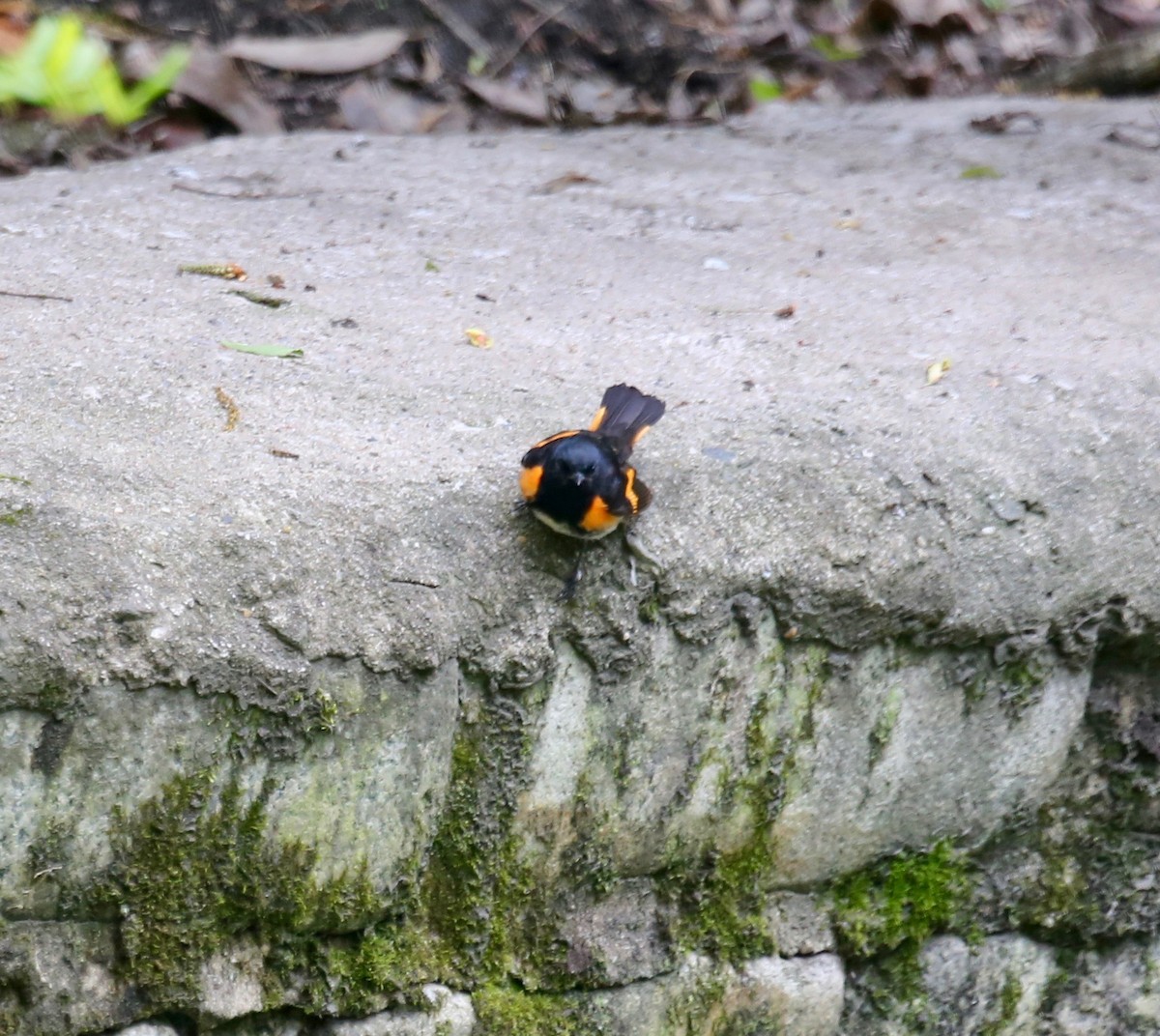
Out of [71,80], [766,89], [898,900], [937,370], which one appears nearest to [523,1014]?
[898,900]

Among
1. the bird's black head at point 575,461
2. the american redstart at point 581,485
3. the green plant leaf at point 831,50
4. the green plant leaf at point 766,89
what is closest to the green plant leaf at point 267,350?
the american redstart at point 581,485

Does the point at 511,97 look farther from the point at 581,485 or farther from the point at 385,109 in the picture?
the point at 581,485

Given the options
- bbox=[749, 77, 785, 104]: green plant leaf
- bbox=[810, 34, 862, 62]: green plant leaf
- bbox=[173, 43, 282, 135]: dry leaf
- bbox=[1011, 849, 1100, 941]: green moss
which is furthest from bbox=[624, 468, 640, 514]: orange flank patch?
bbox=[810, 34, 862, 62]: green plant leaf

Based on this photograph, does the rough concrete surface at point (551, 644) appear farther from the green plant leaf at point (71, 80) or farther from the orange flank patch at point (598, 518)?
the green plant leaf at point (71, 80)

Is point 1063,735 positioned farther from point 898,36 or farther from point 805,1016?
point 898,36

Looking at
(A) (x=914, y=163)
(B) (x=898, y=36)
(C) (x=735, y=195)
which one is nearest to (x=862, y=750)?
(C) (x=735, y=195)

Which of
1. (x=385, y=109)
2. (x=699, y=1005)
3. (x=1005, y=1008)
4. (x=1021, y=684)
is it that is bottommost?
(x=1005, y=1008)
